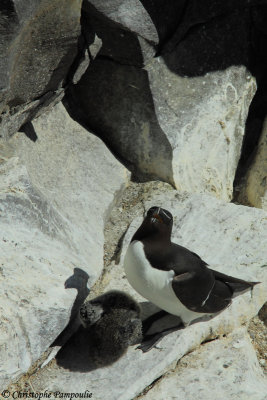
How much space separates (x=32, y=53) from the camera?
492cm

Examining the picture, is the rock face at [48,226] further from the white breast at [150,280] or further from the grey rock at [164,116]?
the white breast at [150,280]

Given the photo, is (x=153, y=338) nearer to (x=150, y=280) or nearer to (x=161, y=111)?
(x=150, y=280)

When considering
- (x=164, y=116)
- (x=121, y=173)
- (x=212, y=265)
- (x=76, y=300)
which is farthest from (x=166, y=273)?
(x=164, y=116)

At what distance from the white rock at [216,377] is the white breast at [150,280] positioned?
36 cm

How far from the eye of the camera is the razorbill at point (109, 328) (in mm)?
4516

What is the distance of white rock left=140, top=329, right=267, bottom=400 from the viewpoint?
448 cm

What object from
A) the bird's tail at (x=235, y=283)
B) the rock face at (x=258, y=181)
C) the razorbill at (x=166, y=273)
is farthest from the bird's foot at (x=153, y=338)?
the rock face at (x=258, y=181)

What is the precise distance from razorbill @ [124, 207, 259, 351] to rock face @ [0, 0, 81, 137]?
137 cm

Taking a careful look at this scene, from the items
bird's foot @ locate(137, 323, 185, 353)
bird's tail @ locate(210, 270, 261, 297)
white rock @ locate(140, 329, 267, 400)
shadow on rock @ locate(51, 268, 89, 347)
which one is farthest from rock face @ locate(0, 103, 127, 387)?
bird's tail @ locate(210, 270, 261, 297)

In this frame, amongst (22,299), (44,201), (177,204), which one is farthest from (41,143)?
(22,299)

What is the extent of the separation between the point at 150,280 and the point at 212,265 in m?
1.03

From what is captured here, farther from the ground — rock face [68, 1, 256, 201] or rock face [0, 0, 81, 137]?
rock face [0, 0, 81, 137]

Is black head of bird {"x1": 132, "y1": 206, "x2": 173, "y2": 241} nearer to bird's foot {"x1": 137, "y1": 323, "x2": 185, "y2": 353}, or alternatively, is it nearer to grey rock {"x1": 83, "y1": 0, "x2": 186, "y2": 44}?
bird's foot {"x1": 137, "y1": 323, "x2": 185, "y2": 353}

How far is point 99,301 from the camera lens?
4.73 m
